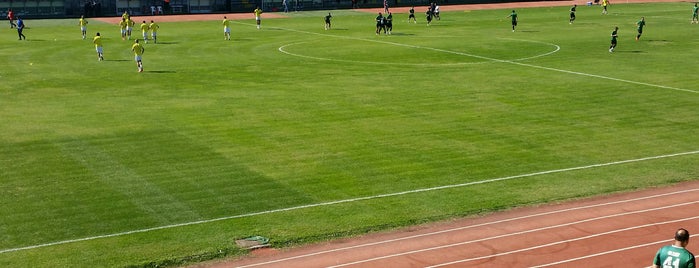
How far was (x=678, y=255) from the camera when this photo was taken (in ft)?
41.8

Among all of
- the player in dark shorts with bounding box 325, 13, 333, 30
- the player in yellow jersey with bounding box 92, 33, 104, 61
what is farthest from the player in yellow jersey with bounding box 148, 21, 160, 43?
the player in dark shorts with bounding box 325, 13, 333, 30

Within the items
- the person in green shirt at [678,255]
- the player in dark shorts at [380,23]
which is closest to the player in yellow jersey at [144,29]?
the player in dark shorts at [380,23]

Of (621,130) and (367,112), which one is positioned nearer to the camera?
(621,130)

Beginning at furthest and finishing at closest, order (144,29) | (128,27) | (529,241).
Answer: (128,27) < (144,29) < (529,241)

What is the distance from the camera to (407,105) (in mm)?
36000

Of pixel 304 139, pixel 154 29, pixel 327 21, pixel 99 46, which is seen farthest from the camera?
pixel 327 21

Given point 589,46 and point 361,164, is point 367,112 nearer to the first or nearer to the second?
point 361,164

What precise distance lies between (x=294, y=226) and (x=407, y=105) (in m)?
15.7

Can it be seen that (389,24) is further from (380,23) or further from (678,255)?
(678,255)

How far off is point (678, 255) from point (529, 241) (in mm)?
7252

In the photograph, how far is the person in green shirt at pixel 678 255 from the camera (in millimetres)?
12672

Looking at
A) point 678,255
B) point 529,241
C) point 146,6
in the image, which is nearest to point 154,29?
point 146,6

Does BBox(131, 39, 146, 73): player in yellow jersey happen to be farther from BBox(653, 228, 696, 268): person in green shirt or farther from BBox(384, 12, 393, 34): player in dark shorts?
BBox(653, 228, 696, 268): person in green shirt

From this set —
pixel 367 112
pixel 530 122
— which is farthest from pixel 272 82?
pixel 530 122
